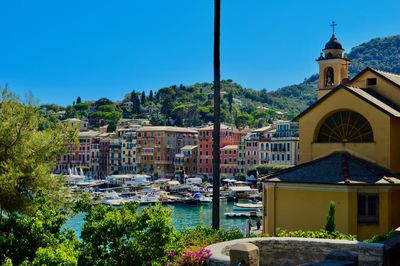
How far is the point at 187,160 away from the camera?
12088cm

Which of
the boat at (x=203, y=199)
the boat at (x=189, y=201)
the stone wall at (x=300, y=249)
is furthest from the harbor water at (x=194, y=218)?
the stone wall at (x=300, y=249)

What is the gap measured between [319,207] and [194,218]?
48.5m

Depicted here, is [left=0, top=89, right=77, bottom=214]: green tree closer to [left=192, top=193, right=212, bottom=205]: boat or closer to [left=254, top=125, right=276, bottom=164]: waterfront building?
[left=192, top=193, right=212, bottom=205]: boat

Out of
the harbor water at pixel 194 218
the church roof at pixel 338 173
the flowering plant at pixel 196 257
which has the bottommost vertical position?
the harbor water at pixel 194 218

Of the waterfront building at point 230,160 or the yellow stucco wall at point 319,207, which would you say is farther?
the waterfront building at point 230,160

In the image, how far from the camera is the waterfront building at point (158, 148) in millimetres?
123562

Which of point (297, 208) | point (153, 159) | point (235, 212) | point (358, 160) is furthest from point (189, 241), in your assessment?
point (153, 159)

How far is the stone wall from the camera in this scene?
11633mm

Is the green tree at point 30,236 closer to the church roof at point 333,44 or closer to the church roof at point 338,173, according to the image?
the church roof at point 338,173

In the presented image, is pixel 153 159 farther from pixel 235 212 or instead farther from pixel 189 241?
pixel 189 241

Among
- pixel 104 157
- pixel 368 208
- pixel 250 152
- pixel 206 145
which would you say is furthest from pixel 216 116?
pixel 104 157

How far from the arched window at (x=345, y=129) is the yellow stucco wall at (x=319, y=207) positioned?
114 inches

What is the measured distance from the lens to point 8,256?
12531 mm

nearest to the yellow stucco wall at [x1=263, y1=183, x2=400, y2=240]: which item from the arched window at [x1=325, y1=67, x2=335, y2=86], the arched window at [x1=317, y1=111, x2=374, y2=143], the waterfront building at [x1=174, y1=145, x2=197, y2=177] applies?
the arched window at [x1=317, y1=111, x2=374, y2=143]
